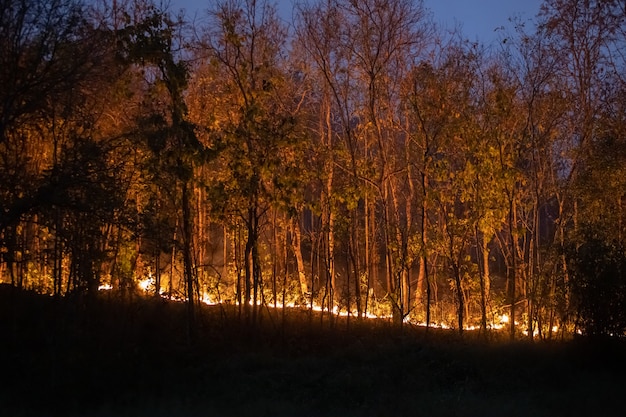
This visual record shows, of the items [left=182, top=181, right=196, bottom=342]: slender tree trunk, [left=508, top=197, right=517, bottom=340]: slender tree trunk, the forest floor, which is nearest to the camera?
the forest floor

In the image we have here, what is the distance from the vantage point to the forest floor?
1029 cm

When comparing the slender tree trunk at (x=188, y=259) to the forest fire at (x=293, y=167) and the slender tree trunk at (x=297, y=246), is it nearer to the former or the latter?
the forest fire at (x=293, y=167)

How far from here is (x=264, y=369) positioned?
12.8 meters

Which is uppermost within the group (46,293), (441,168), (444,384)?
(441,168)

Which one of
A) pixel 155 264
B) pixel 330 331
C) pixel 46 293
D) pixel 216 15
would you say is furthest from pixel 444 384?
pixel 216 15

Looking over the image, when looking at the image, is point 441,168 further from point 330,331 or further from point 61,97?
point 61,97

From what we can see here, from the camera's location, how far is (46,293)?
46.9 feet

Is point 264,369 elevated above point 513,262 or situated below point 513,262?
below

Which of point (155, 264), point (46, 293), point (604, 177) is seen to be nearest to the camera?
point (46, 293)

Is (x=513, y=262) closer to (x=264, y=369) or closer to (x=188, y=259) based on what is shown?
(x=264, y=369)

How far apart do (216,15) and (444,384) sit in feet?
31.2

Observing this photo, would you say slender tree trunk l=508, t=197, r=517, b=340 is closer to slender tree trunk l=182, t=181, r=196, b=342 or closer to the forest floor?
the forest floor

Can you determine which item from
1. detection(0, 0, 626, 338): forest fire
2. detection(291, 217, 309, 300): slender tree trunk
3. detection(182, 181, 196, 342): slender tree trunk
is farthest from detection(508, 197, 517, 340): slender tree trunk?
detection(182, 181, 196, 342): slender tree trunk

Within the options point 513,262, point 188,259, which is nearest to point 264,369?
point 188,259
